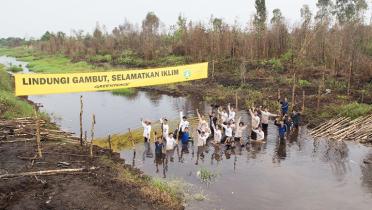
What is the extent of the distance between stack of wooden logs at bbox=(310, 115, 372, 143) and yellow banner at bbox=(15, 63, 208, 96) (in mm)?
7989

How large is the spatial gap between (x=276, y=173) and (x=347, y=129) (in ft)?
18.6

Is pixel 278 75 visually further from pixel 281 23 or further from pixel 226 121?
pixel 226 121

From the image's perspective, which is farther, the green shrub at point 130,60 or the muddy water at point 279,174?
the green shrub at point 130,60

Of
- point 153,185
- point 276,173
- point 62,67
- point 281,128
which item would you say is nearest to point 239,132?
point 281,128

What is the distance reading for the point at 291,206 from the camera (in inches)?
465

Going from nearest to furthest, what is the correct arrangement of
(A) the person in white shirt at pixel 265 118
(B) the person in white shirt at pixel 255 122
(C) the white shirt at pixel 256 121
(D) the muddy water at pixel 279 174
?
1. (D) the muddy water at pixel 279 174
2. (B) the person in white shirt at pixel 255 122
3. (C) the white shirt at pixel 256 121
4. (A) the person in white shirt at pixel 265 118

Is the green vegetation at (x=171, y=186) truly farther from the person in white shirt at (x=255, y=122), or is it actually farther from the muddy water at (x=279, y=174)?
the person in white shirt at (x=255, y=122)

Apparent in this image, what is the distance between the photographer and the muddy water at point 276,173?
1216 cm

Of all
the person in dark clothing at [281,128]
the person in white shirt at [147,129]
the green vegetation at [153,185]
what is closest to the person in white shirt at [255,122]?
the person in dark clothing at [281,128]

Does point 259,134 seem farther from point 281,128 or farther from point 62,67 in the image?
point 62,67

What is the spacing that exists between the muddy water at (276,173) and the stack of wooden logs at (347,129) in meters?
0.53

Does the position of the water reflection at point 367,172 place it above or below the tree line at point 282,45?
below

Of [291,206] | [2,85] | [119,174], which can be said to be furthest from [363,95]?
[2,85]

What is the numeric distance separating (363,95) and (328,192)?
12904 millimetres
